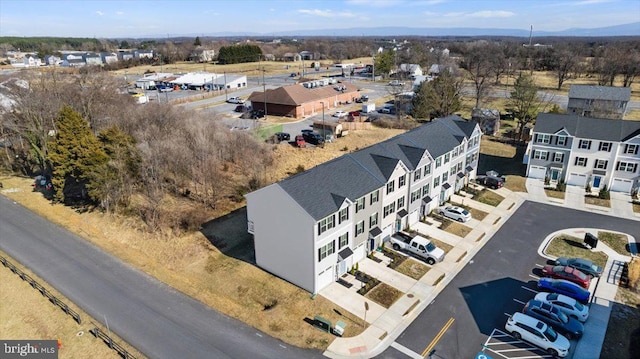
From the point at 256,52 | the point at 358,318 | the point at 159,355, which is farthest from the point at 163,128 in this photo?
the point at 256,52

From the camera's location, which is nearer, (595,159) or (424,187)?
(424,187)

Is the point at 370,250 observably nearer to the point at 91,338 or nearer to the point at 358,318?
the point at 358,318

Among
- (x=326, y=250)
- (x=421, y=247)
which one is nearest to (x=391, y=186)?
(x=421, y=247)

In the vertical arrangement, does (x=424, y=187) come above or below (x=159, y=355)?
above

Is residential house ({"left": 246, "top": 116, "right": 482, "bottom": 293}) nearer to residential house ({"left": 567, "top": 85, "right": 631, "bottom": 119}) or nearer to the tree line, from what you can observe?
the tree line

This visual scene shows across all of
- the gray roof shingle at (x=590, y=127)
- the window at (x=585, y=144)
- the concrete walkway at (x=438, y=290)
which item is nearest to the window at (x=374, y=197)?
the concrete walkway at (x=438, y=290)
